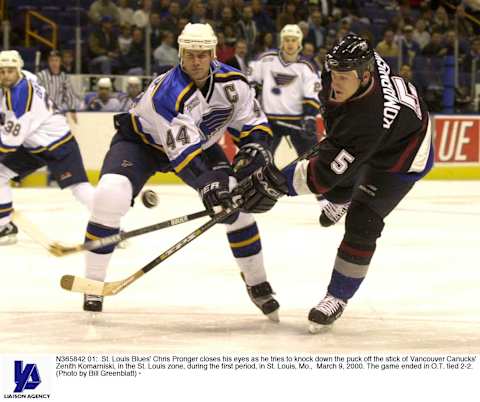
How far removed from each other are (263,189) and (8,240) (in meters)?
2.91

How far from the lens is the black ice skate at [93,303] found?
369 centimetres

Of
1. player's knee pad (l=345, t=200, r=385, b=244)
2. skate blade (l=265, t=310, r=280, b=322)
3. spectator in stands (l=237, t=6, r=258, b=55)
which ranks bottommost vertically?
spectator in stands (l=237, t=6, r=258, b=55)

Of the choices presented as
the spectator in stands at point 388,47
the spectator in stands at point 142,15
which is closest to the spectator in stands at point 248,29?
the spectator in stands at point 142,15

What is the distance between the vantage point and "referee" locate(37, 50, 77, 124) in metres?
8.91

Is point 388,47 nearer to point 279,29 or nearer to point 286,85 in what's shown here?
point 279,29

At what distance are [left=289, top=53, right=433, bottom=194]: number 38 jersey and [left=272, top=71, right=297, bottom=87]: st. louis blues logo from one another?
4322 millimetres

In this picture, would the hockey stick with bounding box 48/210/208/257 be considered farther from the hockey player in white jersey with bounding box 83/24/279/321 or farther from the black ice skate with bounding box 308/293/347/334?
the black ice skate with bounding box 308/293/347/334

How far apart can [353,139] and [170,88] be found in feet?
2.35

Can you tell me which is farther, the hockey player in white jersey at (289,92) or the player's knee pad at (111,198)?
the hockey player in white jersey at (289,92)

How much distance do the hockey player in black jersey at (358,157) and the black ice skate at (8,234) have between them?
2.73 metres

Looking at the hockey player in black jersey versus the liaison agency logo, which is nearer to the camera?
the liaison agency logo

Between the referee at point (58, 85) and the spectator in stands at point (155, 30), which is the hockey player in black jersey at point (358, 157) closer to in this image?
the referee at point (58, 85)

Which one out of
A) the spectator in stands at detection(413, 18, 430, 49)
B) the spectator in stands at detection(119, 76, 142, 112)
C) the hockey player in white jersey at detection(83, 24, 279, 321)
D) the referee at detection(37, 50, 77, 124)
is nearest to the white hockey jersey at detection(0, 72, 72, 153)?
the hockey player in white jersey at detection(83, 24, 279, 321)

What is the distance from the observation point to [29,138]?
17.8 feet
